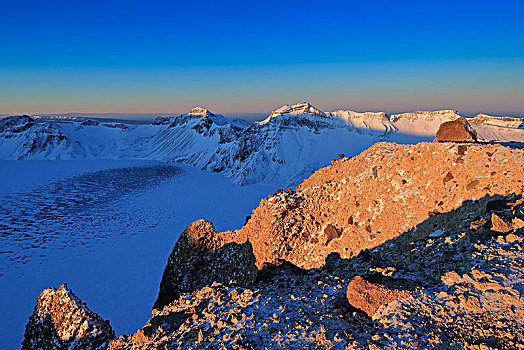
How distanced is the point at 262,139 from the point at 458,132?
52.3 metres

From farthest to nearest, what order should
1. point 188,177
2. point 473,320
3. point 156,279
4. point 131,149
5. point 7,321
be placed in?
point 131,149 → point 188,177 → point 156,279 → point 7,321 → point 473,320

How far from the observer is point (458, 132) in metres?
10.4

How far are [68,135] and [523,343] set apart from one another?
138473mm

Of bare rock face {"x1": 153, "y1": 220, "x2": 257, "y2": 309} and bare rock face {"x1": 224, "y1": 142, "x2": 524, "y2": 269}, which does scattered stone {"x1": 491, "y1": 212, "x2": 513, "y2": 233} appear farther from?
bare rock face {"x1": 153, "y1": 220, "x2": 257, "y2": 309}

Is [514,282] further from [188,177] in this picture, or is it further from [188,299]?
[188,177]

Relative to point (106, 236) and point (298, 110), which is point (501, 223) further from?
point (298, 110)

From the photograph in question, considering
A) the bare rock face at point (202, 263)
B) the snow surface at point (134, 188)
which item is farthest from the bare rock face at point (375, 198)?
the snow surface at point (134, 188)

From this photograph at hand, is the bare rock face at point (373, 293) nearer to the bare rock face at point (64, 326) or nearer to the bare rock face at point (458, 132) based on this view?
the bare rock face at point (64, 326)

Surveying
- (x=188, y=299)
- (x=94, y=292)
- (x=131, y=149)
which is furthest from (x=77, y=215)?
(x=131, y=149)

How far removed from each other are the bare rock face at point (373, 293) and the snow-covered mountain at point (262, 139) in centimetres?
4446

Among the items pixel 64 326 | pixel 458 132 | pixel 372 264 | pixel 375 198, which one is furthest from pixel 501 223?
pixel 64 326

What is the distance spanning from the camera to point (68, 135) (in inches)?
4459

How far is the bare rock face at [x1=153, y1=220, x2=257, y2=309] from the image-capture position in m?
11.8

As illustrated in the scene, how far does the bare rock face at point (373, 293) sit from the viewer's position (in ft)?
15.9
